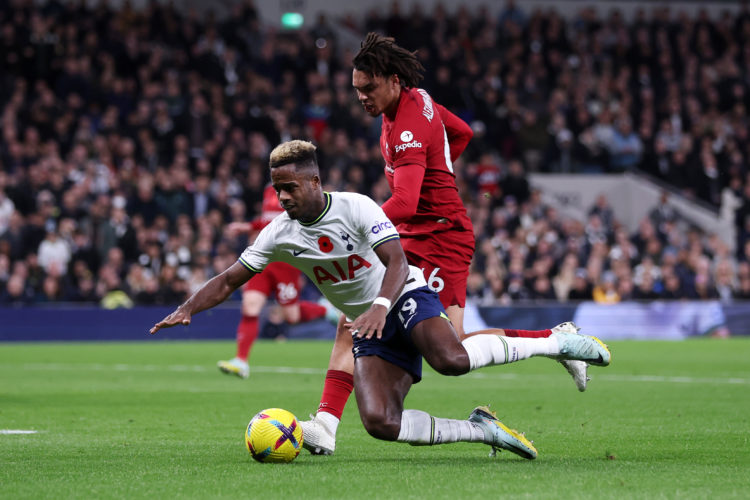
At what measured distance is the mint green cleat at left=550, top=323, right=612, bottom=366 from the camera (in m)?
6.33

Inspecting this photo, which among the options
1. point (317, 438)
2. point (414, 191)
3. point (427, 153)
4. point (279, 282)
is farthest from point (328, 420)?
point (279, 282)

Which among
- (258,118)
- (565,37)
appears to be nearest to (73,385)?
(258,118)

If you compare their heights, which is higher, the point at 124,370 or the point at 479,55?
the point at 479,55

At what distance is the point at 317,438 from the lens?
643cm

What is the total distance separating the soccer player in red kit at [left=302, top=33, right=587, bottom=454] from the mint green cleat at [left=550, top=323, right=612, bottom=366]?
190mm

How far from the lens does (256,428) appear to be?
610 cm

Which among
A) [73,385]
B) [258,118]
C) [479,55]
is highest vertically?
[479,55]

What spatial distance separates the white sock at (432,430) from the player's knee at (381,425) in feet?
0.15

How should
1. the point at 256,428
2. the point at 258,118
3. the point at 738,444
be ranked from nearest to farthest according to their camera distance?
the point at 256,428 < the point at 738,444 < the point at 258,118

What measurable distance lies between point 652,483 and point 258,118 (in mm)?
18537

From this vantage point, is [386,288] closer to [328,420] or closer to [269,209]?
[328,420]

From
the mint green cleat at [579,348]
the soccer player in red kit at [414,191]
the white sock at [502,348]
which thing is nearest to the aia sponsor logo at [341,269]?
the soccer player in red kit at [414,191]

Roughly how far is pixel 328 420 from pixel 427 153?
5.63ft

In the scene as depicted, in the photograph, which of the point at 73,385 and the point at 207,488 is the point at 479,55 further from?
the point at 207,488
